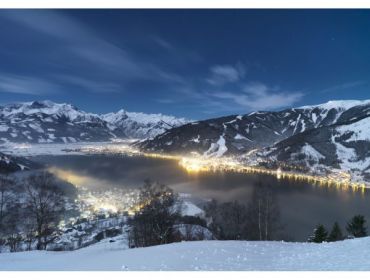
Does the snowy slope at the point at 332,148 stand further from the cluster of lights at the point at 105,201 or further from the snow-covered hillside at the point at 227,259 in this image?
the snow-covered hillside at the point at 227,259

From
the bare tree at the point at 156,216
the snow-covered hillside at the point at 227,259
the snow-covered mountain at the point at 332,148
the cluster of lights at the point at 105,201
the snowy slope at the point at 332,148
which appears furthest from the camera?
the snow-covered mountain at the point at 332,148

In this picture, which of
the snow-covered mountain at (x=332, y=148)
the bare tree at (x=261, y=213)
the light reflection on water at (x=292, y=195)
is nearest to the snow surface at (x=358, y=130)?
the snow-covered mountain at (x=332, y=148)

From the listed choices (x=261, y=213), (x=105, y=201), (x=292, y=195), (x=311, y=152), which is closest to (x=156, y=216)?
(x=261, y=213)

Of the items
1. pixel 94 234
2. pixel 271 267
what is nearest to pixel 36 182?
pixel 271 267

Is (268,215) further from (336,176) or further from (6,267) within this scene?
(336,176)

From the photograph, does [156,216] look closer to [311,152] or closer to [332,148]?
[311,152]

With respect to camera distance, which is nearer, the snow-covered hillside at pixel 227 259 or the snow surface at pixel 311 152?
the snow-covered hillside at pixel 227 259
